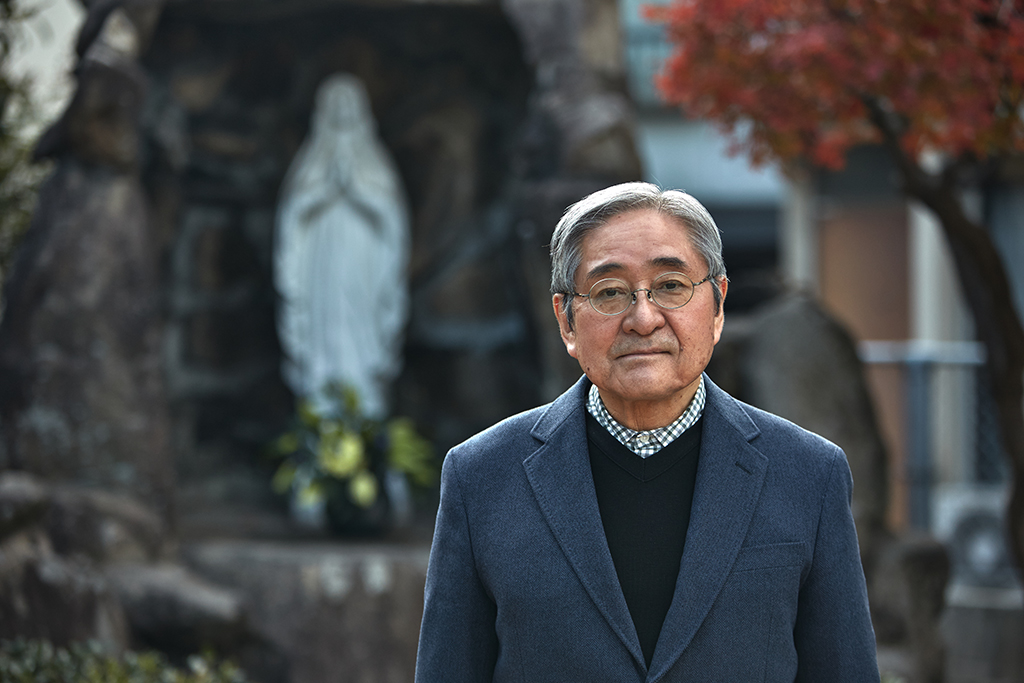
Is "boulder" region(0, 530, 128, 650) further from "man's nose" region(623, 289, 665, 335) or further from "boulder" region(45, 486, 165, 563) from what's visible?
"man's nose" region(623, 289, 665, 335)

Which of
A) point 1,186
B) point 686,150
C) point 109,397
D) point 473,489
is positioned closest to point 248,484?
point 109,397

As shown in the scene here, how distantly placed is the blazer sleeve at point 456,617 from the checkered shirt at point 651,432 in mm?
280

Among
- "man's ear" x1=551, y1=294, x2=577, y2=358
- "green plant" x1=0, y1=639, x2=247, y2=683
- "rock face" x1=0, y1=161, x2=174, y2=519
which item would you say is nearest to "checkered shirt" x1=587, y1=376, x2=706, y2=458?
"man's ear" x1=551, y1=294, x2=577, y2=358

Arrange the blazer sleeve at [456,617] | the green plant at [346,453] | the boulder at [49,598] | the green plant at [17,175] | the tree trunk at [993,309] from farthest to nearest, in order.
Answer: the green plant at [17,175] < the green plant at [346,453] < the tree trunk at [993,309] < the boulder at [49,598] < the blazer sleeve at [456,617]

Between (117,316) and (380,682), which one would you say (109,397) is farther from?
(380,682)

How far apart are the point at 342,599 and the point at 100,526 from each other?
45.3 inches

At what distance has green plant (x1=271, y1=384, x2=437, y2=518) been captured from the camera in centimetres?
602

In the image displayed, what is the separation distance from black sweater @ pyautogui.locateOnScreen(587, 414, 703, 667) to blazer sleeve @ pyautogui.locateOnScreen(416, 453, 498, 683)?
0.76ft

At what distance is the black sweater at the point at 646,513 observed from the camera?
1.78 m

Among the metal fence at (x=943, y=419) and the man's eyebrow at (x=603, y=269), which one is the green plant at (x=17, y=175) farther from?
the metal fence at (x=943, y=419)

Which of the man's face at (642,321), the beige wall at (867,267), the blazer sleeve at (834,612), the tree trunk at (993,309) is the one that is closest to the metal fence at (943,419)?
the beige wall at (867,267)

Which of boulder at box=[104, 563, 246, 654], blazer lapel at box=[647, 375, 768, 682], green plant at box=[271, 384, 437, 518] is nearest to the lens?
blazer lapel at box=[647, 375, 768, 682]

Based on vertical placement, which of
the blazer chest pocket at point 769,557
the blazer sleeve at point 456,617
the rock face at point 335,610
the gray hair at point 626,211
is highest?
the gray hair at point 626,211

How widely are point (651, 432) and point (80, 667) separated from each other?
2.68 m
